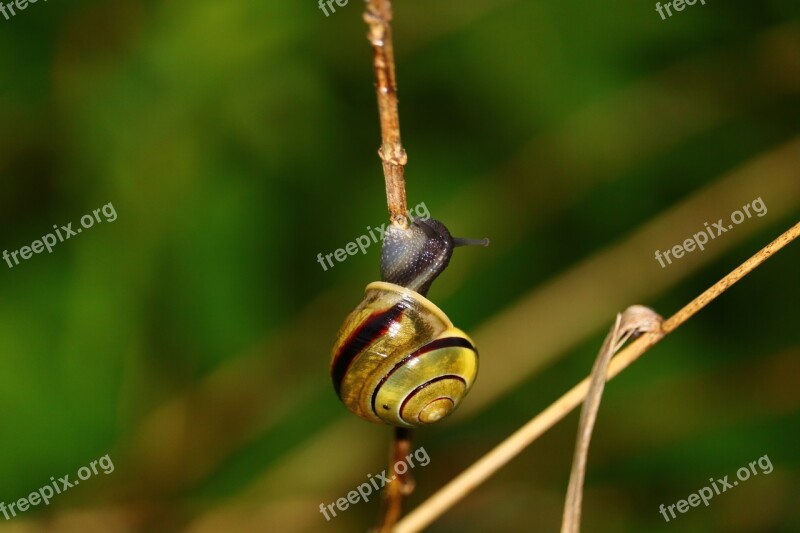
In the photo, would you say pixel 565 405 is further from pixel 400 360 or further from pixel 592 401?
pixel 400 360

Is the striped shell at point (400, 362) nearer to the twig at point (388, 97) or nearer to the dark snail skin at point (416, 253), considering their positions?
the dark snail skin at point (416, 253)

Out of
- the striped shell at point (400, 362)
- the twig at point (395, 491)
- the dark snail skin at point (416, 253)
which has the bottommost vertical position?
the twig at point (395, 491)

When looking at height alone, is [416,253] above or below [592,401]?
above

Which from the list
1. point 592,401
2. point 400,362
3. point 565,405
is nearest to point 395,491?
point 400,362

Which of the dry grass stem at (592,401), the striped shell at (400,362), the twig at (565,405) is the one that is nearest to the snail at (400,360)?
the striped shell at (400,362)

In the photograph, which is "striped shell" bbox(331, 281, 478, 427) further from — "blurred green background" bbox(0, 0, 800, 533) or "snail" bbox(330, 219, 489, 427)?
"blurred green background" bbox(0, 0, 800, 533)
